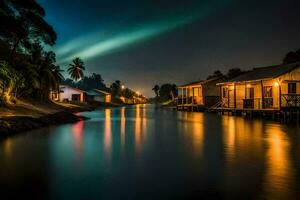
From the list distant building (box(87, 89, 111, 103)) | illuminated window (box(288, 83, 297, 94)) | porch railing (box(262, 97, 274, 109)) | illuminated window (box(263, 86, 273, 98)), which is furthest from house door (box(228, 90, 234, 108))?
distant building (box(87, 89, 111, 103))

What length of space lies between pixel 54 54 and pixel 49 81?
6.08 meters

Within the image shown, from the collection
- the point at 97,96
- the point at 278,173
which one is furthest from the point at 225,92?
the point at 97,96

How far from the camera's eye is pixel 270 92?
33.0 m

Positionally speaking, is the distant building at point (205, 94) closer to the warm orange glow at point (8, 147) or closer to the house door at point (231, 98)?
the house door at point (231, 98)

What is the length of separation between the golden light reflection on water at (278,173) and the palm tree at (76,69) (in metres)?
86.9

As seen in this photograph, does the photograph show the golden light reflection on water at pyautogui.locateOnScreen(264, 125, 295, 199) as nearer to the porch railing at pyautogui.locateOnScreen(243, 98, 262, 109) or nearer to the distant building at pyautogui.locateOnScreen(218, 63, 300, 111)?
the distant building at pyautogui.locateOnScreen(218, 63, 300, 111)

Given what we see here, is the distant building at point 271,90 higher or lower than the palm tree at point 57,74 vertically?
lower

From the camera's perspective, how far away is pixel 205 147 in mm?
13820

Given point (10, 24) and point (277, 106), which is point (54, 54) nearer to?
point (10, 24)

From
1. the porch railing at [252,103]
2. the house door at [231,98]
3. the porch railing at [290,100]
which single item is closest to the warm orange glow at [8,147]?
the porch railing at [290,100]

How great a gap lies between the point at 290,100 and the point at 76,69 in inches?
3029

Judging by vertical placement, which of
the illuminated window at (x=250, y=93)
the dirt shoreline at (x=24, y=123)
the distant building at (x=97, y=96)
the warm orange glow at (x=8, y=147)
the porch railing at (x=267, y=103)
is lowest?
A: the warm orange glow at (x=8, y=147)

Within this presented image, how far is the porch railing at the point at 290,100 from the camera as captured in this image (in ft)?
95.7

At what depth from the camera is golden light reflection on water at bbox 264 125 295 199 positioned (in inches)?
269
